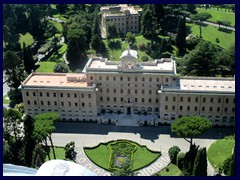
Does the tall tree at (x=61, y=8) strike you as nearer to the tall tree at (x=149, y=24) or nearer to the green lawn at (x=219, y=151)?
the tall tree at (x=149, y=24)

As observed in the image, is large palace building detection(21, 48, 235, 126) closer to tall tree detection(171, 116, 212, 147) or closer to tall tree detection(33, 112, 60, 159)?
tall tree detection(171, 116, 212, 147)

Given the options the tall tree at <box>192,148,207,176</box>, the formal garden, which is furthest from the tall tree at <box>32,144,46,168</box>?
the tall tree at <box>192,148,207,176</box>

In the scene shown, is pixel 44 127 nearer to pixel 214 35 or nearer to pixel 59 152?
pixel 59 152

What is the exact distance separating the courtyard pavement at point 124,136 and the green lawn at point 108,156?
75cm

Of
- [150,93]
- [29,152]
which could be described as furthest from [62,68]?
[29,152]

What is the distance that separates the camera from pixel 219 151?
167ft

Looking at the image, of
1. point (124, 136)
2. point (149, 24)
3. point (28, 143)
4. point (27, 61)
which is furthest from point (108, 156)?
point (149, 24)

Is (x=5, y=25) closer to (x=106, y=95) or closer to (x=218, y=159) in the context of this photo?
(x=106, y=95)

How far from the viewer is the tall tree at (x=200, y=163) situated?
41.3 meters

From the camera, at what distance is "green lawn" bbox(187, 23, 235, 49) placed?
3576 inches

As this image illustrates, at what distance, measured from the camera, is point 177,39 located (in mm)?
83125

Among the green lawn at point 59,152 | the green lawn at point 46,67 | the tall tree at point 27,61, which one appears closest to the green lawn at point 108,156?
the green lawn at point 59,152

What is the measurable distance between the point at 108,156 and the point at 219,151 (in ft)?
51.3

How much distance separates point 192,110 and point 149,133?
766 cm
